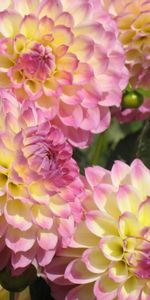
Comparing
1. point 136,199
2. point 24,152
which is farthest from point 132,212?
point 24,152

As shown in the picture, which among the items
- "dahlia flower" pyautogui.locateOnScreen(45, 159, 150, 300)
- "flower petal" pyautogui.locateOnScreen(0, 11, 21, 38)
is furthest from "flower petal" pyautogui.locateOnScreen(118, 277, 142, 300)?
"flower petal" pyautogui.locateOnScreen(0, 11, 21, 38)

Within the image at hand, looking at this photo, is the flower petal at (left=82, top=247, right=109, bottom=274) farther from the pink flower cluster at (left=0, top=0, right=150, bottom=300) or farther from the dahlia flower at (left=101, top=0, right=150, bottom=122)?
the dahlia flower at (left=101, top=0, right=150, bottom=122)

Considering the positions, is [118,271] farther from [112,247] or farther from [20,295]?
[20,295]

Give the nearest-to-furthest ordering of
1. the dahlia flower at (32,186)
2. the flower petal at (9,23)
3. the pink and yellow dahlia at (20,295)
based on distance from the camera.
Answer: the dahlia flower at (32,186), the flower petal at (9,23), the pink and yellow dahlia at (20,295)

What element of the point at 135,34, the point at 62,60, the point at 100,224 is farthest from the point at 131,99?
the point at 100,224

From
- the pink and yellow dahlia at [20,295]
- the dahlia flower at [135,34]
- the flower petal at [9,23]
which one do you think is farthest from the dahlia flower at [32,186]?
the dahlia flower at [135,34]

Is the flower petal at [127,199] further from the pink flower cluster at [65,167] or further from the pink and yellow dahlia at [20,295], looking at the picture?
the pink and yellow dahlia at [20,295]
